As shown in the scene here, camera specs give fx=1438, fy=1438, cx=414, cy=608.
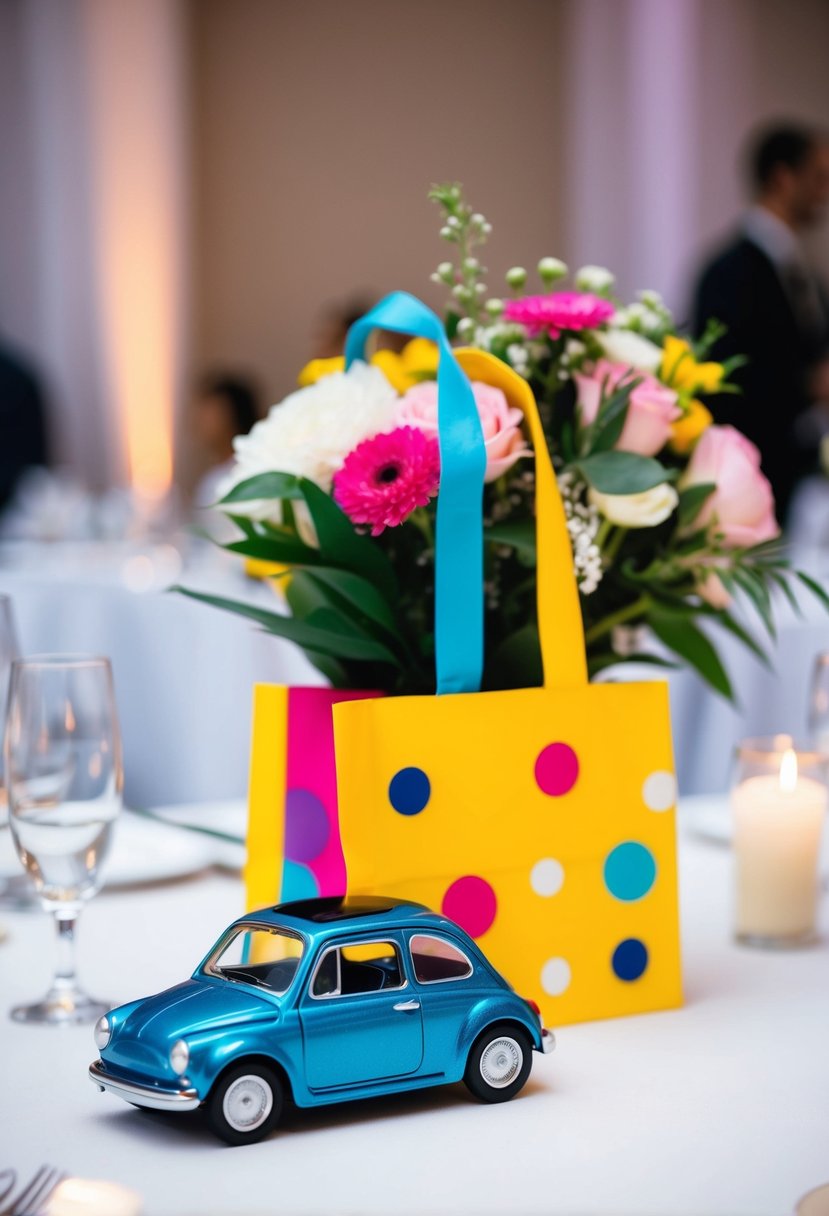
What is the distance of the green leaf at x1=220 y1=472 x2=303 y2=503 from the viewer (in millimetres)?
836

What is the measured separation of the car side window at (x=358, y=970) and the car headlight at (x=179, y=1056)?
60 millimetres

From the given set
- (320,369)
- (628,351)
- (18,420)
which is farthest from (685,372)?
(18,420)

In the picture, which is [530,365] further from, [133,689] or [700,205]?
[700,205]

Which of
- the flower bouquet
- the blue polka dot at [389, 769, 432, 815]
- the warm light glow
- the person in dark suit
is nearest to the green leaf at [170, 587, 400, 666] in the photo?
the flower bouquet

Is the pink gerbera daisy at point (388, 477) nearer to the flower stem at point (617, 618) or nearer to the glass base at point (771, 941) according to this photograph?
the flower stem at point (617, 618)

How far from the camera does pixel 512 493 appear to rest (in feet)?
2.83

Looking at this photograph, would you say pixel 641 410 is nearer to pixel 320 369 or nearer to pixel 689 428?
pixel 689 428

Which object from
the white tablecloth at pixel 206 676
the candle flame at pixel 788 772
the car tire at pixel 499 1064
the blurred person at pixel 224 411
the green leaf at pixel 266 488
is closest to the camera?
the car tire at pixel 499 1064

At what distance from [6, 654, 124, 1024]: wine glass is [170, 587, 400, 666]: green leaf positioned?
0.27 ft

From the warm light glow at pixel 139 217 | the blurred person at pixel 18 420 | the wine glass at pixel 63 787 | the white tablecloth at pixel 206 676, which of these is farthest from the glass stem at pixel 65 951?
the warm light glow at pixel 139 217

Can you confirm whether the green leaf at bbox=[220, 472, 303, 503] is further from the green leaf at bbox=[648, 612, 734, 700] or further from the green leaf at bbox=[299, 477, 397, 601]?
the green leaf at bbox=[648, 612, 734, 700]

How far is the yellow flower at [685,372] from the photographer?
897 millimetres

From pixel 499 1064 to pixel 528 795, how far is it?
0.18 m

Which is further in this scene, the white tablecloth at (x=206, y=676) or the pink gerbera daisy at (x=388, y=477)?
the white tablecloth at (x=206, y=676)
